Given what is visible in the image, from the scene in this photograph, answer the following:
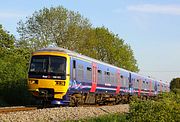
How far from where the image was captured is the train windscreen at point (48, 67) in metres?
22.1

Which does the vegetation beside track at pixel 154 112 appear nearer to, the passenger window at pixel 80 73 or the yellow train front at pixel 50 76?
the yellow train front at pixel 50 76

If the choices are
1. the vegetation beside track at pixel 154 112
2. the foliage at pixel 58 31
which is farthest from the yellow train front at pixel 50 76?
the foliage at pixel 58 31

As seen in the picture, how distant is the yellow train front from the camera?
22.0 m

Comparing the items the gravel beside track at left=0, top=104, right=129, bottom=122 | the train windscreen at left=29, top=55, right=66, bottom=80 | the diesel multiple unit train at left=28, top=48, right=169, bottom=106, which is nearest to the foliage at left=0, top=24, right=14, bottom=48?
the diesel multiple unit train at left=28, top=48, right=169, bottom=106

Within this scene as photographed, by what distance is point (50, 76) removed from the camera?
22172 mm

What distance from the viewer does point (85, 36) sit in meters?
63.3

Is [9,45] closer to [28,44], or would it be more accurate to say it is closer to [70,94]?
[28,44]

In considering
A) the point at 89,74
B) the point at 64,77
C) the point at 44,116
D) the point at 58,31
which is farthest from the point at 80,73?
the point at 58,31

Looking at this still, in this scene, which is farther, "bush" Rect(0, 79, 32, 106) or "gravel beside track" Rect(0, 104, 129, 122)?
"bush" Rect(0, 79, 32, 106)

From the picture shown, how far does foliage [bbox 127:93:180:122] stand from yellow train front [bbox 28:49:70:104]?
332 inches

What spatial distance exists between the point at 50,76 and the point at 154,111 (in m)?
9.77

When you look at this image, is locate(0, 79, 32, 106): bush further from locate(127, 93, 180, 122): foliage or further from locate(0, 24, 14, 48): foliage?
locate(127, 93, 180, 122): foliage

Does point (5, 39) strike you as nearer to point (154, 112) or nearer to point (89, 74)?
point (89, 74)

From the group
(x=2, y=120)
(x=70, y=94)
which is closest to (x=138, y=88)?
(x=70, y=94)
